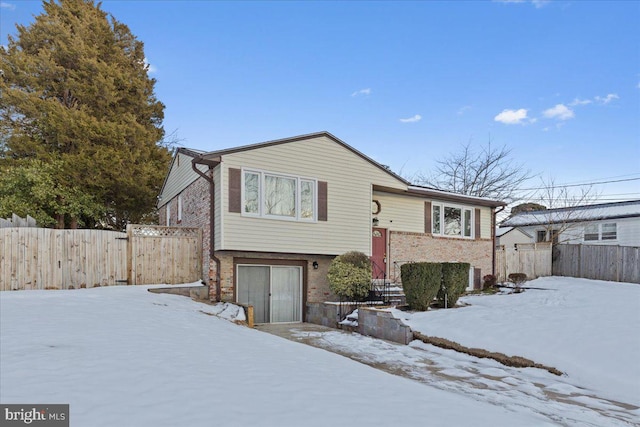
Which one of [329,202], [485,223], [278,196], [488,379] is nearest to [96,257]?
[278,196]

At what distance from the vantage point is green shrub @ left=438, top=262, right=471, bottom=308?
12031 mm

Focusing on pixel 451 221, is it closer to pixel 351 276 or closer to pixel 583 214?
pixel 351 276

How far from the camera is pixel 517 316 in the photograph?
34.7 ft

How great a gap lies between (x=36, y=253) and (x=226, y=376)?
9.02m

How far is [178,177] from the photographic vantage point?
1570 cm

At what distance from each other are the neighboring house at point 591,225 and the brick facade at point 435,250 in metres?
7.24

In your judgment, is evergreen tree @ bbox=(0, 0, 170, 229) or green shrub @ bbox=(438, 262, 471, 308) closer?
green shrub @ bbox=(438, 262, 471, 308)

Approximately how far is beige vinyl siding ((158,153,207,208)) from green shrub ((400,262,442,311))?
7.12 metres

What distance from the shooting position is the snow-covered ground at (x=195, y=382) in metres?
3.60

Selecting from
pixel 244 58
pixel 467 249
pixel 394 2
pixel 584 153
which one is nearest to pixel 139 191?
pixel 244 58

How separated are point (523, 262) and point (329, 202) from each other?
10658mm

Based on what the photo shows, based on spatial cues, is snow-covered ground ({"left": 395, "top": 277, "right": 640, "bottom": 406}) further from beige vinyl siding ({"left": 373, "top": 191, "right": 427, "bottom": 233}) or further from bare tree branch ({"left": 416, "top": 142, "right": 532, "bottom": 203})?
bare tree branch ({"left": 416, "top": 142, "right": 532, "bottom": 203})

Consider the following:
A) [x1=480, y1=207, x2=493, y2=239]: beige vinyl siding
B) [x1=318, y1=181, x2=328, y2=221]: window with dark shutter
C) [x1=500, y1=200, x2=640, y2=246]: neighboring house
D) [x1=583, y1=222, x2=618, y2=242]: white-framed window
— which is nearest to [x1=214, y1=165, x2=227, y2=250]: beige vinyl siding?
[x1=318, y1=181, x2=328, y2=221]: window with dark shutter

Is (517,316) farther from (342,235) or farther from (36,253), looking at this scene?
(36,253)
